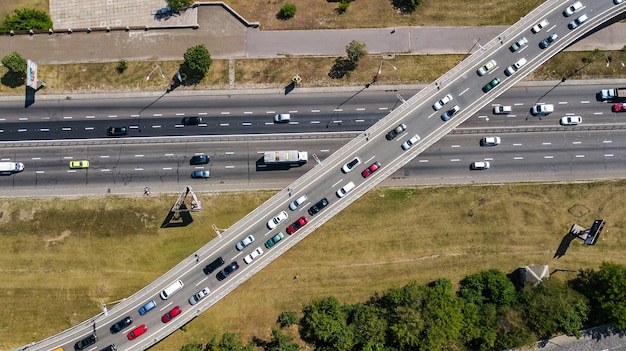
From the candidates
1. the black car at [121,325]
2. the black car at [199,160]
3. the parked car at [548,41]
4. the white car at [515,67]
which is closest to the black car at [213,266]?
the black car at [121,325]

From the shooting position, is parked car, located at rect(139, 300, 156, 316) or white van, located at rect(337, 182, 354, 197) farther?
white van, located at rect(337, 182, 354, 197)

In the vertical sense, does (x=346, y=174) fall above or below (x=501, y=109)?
below

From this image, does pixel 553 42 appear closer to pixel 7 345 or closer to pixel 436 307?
pixel 436 307

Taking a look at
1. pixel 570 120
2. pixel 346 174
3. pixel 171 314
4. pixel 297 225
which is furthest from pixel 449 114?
pixel 171 314

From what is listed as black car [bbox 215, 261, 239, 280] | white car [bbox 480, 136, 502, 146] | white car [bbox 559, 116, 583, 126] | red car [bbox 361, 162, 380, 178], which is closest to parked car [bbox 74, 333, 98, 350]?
black car [bbox 215, 261, 239, 280]

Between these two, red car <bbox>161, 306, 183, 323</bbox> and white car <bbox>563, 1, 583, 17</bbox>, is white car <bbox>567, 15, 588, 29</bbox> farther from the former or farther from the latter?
red car <bbox>161, 306, 183, 323</bbox>

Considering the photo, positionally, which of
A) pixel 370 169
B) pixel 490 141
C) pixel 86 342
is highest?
pixel 490 141

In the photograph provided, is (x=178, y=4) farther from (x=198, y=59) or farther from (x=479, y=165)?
(x=479, y=165)
